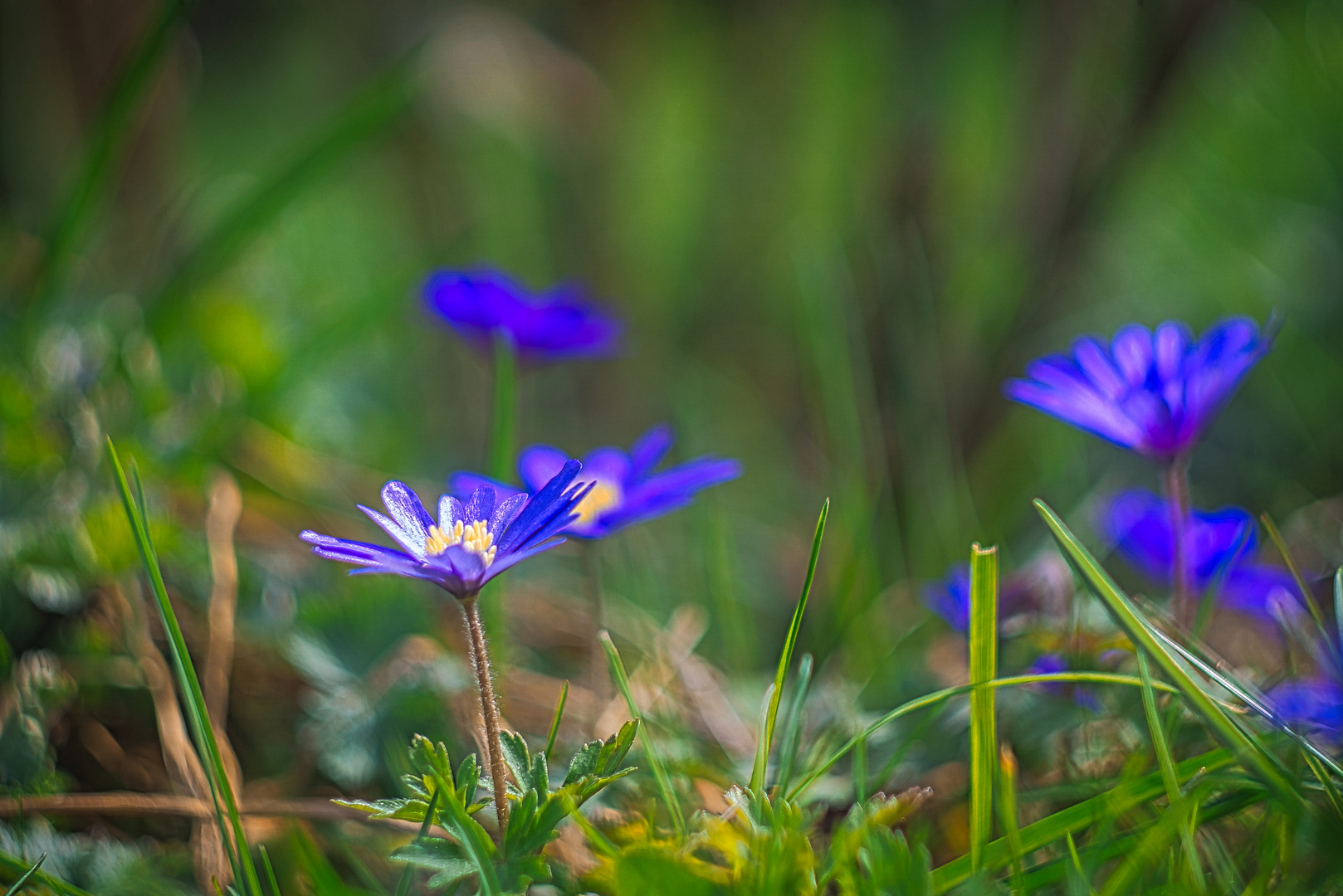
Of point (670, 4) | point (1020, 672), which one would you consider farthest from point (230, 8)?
point (1020, 672)

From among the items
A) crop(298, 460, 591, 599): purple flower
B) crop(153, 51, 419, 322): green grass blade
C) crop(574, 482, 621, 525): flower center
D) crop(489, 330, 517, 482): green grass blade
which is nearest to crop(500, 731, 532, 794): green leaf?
crop(298, 460, 591, 599): purple flower

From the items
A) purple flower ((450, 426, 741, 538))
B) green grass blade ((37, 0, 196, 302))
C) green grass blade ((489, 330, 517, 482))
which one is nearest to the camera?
purple flower ((450, 426, 741, 538))

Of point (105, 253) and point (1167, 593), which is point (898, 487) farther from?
point (105, 253)

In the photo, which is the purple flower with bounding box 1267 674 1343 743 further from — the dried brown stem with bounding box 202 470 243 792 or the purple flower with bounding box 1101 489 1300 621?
the dried brown stem with bounding box 202 470 243 792

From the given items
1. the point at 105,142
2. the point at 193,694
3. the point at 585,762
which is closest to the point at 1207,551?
the point at 585,762

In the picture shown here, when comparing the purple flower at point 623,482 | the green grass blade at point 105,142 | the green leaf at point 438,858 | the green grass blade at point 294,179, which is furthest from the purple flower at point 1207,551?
the green grass blade at point 105,142
